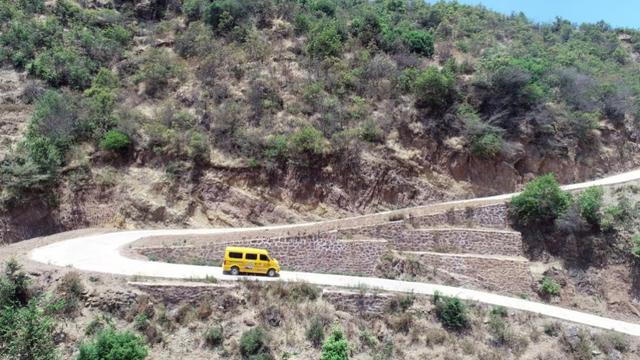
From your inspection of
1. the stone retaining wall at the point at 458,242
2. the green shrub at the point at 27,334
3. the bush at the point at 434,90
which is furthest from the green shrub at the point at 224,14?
the green shrub at the point at 27,334

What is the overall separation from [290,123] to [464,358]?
649 inches

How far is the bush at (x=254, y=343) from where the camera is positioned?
15.2m

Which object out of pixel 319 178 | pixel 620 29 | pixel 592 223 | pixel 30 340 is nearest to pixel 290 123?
pixel 319 178

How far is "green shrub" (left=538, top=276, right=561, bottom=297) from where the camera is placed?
21.3 metres

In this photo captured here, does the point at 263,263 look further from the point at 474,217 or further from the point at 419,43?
the point at 419,43

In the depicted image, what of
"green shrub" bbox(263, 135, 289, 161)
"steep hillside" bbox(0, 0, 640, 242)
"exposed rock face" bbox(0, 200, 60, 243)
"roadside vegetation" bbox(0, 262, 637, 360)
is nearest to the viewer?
"roadside vegetation" bbox(0, 262, 637, 360)

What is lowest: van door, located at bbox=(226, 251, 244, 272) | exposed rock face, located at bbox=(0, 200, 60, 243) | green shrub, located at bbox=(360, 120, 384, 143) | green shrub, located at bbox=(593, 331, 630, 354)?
green shrub, located at bbox=(593, 331, 630, 354)

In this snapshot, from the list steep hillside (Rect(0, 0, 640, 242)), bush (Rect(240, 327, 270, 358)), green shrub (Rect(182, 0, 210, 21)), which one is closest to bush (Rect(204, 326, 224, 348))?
bush (Rect(240, 327, 270, 358))

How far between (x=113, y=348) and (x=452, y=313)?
10342 millimetres

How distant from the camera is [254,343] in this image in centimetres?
1530

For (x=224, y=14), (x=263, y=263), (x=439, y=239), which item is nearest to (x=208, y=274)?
(x=263, y=263)

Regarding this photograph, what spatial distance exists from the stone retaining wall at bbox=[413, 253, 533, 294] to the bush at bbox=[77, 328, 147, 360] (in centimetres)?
1145

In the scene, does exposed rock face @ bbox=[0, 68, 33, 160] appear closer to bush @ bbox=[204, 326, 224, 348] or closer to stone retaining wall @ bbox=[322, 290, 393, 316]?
bush @ bbox=[204, 326, 224, 348]

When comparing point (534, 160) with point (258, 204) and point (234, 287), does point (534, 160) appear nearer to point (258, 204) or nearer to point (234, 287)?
point (258, 204)
